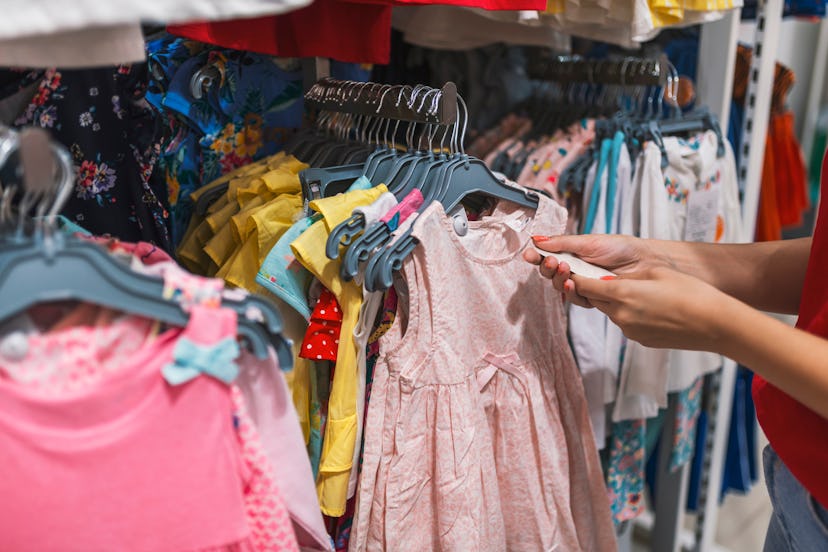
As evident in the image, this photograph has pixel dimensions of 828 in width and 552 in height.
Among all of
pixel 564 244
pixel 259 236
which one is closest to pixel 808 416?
pixel 564 244

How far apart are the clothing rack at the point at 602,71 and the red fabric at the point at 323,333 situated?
3.07 ft

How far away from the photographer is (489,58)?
1.92 meters

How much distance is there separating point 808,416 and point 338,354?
1.97 feet

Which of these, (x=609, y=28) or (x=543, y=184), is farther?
(x=609, y=28)

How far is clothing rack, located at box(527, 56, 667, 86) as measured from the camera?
1502mm

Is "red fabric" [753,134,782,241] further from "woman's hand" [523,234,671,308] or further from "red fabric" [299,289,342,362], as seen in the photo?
"red fabric" [299,289,342,362]

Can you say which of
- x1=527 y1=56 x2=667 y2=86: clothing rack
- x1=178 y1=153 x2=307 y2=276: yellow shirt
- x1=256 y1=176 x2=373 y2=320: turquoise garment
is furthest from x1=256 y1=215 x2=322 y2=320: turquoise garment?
x1=527 y1=56 x2=667 y2=86: clothing rack

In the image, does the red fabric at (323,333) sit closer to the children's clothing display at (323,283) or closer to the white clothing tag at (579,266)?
the children's clothing display at (323,283)

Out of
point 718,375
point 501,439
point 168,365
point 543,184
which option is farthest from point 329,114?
point 718,375

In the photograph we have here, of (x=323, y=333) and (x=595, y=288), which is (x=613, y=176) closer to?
(x=595, y=288)

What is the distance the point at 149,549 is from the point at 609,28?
135 cm

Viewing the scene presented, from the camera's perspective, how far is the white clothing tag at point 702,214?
144 centimetres

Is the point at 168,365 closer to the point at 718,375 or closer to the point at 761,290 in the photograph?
the point at 761,290

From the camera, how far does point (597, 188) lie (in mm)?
1341
